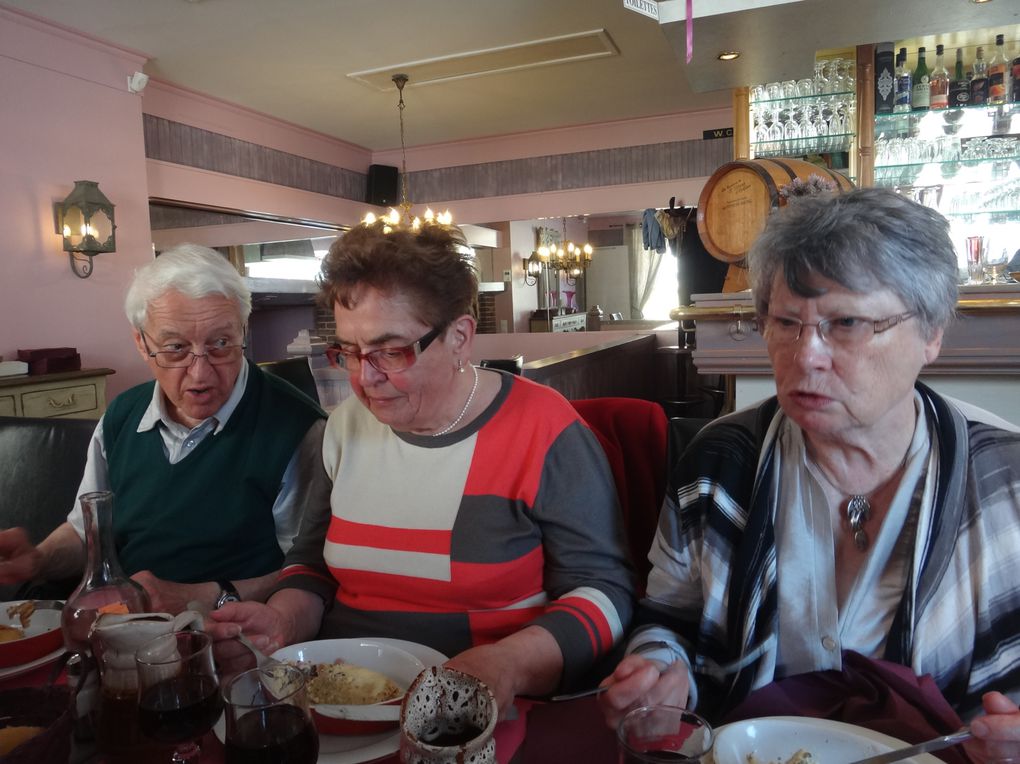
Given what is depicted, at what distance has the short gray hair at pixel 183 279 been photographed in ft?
5.40

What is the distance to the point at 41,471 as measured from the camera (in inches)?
77.0

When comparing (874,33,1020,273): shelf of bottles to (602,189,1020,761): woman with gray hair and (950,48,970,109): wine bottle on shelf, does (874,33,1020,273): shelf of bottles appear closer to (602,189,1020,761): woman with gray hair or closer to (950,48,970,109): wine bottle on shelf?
(950,48,970,109): wine bottle on shelf

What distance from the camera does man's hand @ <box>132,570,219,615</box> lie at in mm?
1216

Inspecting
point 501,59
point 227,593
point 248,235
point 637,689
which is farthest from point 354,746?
point 248,235

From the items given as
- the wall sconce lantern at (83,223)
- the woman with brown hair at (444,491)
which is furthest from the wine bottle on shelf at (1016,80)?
the wall sconce lantern at (83,223)

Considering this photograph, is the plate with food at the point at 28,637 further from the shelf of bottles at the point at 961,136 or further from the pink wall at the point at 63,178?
the pink wall at the point at 63,178

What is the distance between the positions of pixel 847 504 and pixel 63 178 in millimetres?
5190

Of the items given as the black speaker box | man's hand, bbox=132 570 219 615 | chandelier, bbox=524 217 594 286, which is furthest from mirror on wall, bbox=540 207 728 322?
man's hand, bbox=132 570 219 615

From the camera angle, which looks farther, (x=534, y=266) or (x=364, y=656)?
Result: (x=534, y=266)

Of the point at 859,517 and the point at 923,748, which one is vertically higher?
the point at 859,517

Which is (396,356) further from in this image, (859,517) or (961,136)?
(961,136)

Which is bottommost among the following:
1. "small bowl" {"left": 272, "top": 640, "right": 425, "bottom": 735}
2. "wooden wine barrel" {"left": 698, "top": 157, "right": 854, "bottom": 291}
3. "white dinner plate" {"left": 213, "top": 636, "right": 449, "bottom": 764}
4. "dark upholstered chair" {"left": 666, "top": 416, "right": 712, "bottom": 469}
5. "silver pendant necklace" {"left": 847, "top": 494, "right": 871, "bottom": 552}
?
A: "small bowl" {"left": 272, "top": 640, "right": 425, "bottom": 735}

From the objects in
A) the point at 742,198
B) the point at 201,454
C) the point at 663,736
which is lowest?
the point at 663,736

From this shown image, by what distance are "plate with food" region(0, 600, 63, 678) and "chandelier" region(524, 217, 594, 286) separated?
24.9 ft
